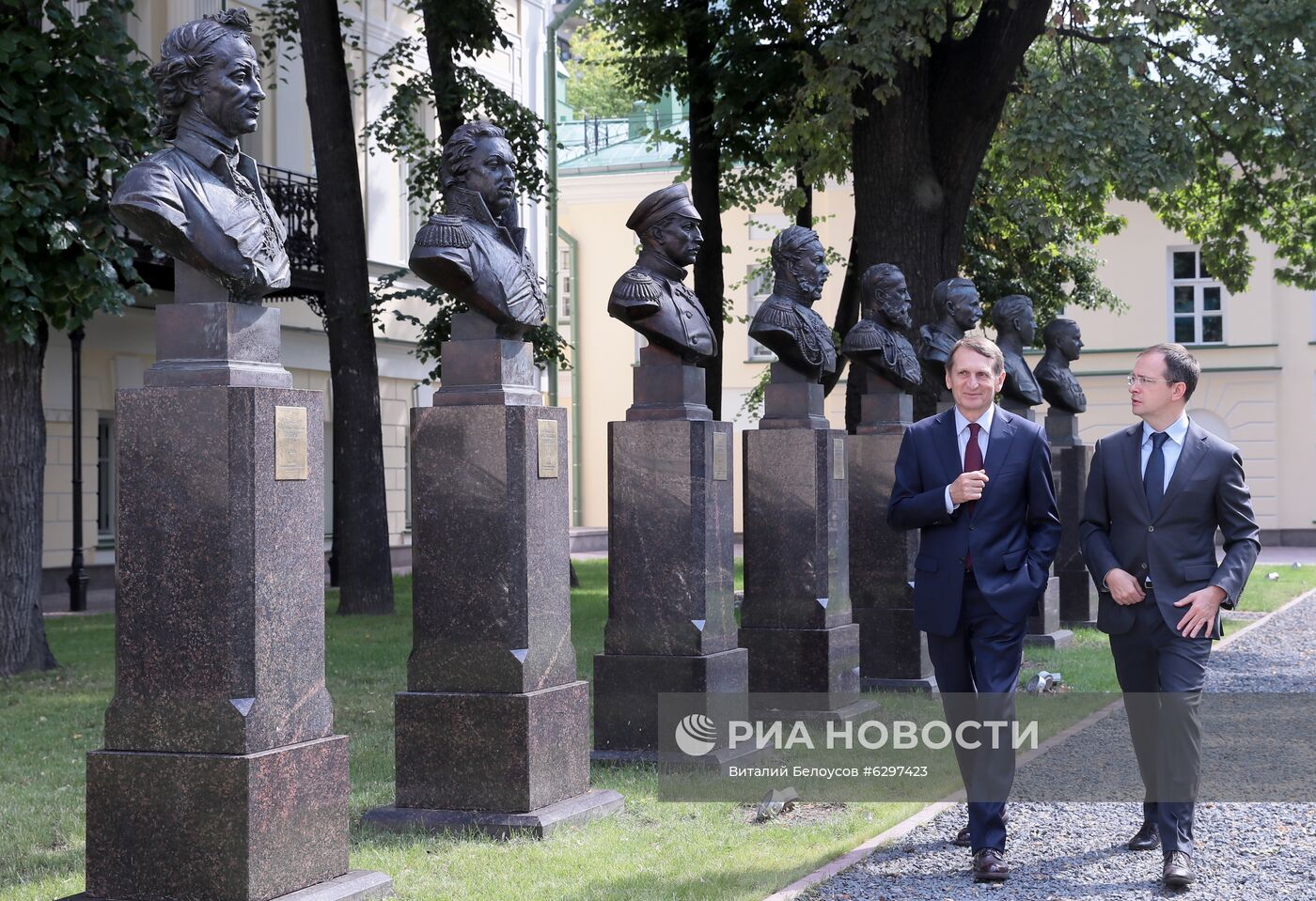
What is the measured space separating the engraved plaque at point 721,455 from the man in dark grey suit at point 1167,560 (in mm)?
2531

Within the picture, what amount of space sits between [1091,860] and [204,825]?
11.1 feet

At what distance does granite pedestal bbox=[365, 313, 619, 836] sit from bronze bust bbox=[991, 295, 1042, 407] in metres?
8.53

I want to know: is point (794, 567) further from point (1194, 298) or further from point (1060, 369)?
point (1194, 298)

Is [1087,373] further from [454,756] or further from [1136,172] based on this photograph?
[454,756]

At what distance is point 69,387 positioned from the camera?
19.5m

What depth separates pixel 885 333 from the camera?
11.5 meters

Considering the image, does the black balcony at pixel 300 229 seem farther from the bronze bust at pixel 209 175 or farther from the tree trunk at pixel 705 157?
the bronze bust at pixel 209 175

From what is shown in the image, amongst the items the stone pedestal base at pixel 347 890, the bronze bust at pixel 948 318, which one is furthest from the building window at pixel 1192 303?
the stone pedestal base at pixel 347 890

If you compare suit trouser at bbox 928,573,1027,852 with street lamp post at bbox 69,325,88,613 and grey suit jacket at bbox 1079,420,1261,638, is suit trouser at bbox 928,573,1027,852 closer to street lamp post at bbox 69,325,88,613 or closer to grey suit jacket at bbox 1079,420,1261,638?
grey suit jacket at bbox 1079,420,1261,638

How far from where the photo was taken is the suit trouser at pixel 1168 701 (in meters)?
6.04

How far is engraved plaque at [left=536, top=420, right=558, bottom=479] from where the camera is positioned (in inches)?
277

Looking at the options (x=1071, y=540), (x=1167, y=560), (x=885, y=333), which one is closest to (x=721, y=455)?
(x=1167, y=560)

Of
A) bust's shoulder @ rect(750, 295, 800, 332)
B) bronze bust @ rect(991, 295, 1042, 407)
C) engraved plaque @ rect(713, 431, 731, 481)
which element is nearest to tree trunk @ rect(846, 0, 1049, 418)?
bronze bust @ rect(991, 295, 1042, 407)

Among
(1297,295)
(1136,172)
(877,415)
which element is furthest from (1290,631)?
(1297,295)
